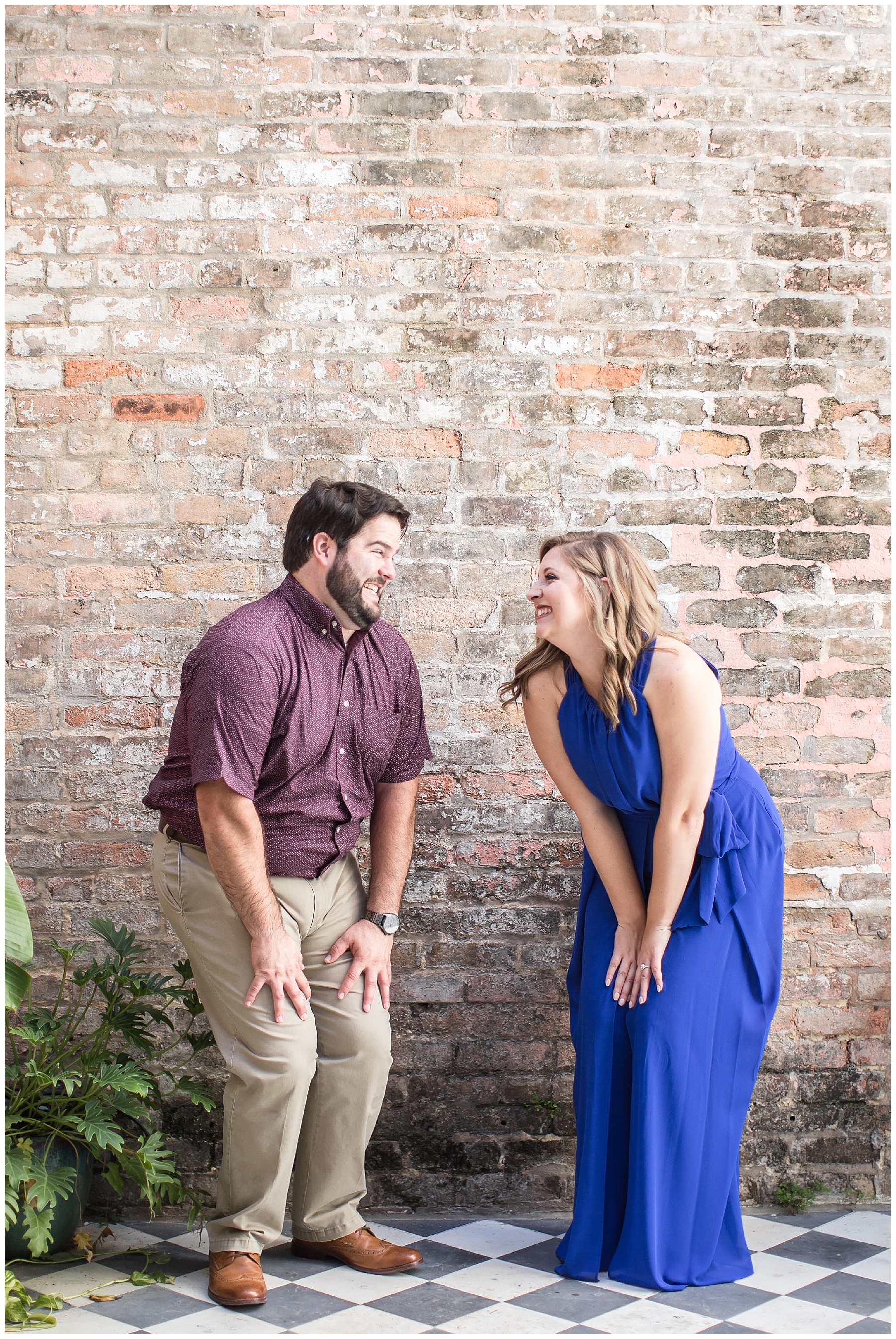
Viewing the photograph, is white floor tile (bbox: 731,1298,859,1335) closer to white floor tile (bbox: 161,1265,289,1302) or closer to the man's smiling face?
white floor tile (bbox: 161,1265,289,1302)

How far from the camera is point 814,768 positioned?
326 centimetres

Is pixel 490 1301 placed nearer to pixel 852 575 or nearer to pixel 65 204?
pixel 852 575

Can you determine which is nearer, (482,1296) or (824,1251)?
(482,1296)

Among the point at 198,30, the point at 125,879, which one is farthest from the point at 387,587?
the point at 198,30

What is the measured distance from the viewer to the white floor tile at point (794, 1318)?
2402 millimetres

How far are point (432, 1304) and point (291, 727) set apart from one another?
1371 millimetres

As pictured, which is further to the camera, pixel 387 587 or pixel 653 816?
pixel 387 587

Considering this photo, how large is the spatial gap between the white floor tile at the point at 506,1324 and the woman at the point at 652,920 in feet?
0.71

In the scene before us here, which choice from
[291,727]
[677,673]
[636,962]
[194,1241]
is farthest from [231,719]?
[194,1241]

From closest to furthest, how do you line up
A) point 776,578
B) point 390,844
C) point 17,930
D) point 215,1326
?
point 17,930
point 215,1326
point 390,844
point 776,578

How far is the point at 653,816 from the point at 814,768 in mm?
828

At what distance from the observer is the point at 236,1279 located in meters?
2.49

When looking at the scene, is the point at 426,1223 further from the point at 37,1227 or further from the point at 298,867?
the point at 298,867

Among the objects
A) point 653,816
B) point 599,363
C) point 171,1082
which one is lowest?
point 171,1082
